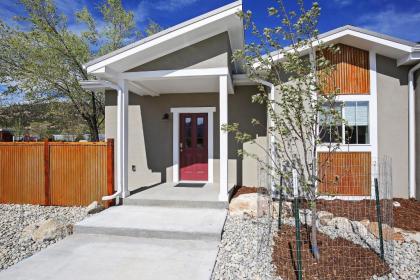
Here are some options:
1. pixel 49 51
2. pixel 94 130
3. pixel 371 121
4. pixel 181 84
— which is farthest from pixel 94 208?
Result: pixel 94 130

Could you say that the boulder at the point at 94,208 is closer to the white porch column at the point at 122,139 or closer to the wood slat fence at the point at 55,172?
the wood slat fence at the point at 55,172

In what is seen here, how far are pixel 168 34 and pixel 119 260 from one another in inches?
175

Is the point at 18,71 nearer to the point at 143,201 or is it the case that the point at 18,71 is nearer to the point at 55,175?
the point at 55,175

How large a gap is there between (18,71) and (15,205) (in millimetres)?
8914

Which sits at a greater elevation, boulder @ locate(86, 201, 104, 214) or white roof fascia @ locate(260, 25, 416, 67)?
white roof fascia @ locate(260, 25, 416, 67)

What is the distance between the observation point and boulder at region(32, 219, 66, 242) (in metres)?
4.43

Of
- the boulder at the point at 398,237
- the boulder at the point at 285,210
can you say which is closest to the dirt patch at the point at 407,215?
the boulder at the point at 398,237

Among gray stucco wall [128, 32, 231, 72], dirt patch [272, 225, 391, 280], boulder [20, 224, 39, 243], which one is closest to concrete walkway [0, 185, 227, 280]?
boulder [20, 224, 39, 243]

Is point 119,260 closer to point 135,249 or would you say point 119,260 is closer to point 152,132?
point 135,249

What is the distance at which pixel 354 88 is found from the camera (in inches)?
262

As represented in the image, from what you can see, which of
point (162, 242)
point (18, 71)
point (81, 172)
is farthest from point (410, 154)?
point (18, 71)

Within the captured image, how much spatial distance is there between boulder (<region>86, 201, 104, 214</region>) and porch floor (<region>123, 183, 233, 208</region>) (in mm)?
548

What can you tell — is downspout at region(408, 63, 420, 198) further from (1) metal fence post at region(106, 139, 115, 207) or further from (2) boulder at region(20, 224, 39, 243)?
(2) boulder at region(20, 224, 39, 243)

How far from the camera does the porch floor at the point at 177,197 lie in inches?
227
